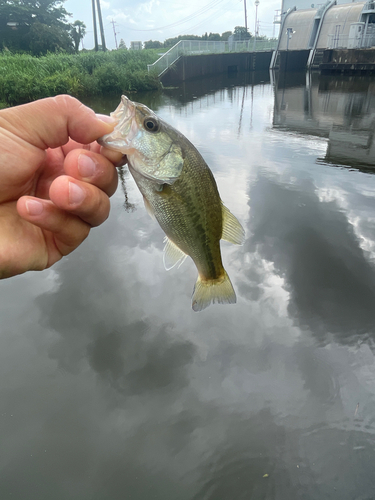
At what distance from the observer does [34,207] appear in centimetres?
178

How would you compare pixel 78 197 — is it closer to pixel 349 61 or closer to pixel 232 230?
pixel 232 230

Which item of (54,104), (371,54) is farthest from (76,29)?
(54,104)

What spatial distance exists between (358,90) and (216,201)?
26.0m

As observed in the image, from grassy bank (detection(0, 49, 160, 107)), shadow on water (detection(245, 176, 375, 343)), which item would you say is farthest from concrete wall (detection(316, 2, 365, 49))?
shadow on water (detection(245, 176, 375, 343))

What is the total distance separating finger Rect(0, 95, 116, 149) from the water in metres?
2.81

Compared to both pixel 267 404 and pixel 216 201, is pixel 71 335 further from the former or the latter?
pixel 216 201

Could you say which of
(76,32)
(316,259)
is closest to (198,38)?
(76,32)

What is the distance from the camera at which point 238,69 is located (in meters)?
43.2

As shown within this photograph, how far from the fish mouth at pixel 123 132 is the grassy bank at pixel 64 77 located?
15.7 metres

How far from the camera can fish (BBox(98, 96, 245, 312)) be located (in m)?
1.88

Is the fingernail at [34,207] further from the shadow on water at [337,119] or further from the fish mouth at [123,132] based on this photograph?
the shadow on water at [337,119]

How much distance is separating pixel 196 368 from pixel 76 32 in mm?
62116

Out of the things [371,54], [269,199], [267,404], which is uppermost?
[371,54]

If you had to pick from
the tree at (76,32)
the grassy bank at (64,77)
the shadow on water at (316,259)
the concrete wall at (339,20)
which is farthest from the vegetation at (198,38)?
the shadow on water at (316,259)
